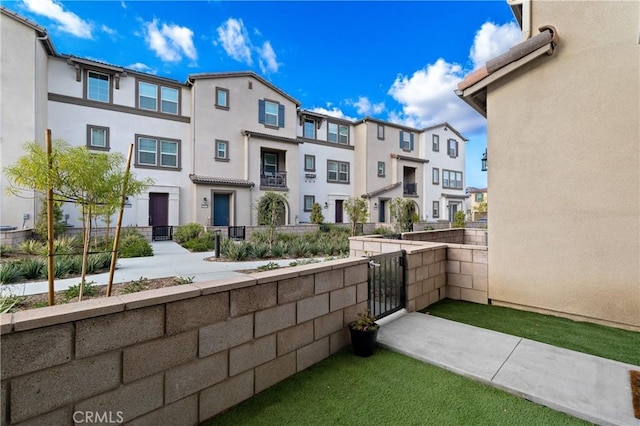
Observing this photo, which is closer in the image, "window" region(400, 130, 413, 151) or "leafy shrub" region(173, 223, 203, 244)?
"leafy shrub" region(173, 223, 203, 244)

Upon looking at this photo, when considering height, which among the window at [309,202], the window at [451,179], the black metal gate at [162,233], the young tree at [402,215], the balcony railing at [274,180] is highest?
the window at [451,179]

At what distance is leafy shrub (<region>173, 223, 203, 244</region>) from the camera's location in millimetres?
15117

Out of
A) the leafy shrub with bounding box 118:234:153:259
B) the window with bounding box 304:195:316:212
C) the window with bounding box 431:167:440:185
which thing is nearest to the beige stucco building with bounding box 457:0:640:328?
the leafy shrub with bounding box 118:234:153:259

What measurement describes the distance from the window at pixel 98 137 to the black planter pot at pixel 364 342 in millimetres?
17845

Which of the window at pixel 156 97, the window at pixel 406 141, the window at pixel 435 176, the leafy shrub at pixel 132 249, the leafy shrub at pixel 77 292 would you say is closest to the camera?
the leafy shrub at pixel 77 292

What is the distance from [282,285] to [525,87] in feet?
18.4

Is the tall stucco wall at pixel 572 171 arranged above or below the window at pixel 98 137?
below

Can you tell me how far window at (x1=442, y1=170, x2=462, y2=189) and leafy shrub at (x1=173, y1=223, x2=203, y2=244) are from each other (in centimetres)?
2442

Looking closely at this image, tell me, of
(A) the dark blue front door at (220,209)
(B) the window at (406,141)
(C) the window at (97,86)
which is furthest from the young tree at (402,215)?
(C) the window at (97,86)

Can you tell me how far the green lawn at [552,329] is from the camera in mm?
3623

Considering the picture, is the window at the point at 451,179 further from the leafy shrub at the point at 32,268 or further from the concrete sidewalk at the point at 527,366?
the leafy shrub at the point at 32,268

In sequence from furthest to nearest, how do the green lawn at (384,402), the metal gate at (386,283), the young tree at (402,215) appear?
the young tree at (402,215), the metal gate at (386,283), the green lawn at (384,402)

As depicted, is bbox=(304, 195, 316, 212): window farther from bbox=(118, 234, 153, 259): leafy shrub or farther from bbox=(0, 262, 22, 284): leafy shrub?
bbox=(0, 262, 22, 284): leafy shrub

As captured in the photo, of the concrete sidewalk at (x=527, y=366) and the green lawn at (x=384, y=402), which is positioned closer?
the green lawn at (x=384, y=402)
